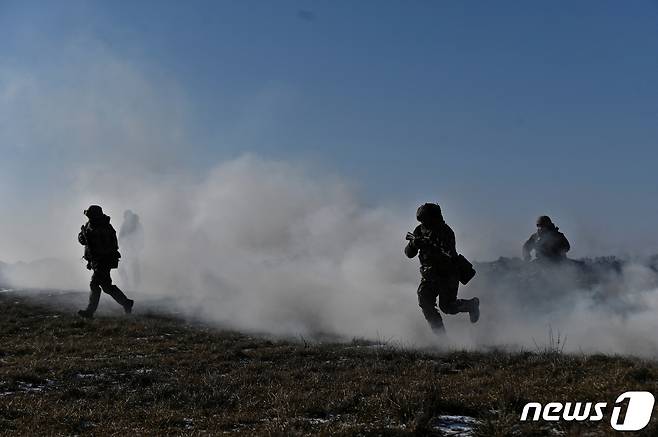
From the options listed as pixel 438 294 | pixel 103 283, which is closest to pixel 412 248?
pixel 438 294

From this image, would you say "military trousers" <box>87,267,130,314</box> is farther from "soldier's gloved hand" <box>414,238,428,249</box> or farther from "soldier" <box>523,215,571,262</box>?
"soldier" <box>523,215,571,262</box>

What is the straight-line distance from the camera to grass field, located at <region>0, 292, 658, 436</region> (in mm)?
5605

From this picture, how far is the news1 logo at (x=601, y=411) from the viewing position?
4.86 meters

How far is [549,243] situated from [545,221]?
76cm

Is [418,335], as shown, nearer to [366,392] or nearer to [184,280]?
[366,392]

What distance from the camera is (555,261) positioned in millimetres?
18188

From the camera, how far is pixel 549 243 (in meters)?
18.2

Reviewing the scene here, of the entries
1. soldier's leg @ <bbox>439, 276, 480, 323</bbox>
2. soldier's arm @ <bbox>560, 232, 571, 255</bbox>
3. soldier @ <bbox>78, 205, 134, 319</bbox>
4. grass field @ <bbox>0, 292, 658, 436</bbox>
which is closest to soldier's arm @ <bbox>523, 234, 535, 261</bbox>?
soldier's arm @ <bbox>560, 232, 571, 255</bbox>

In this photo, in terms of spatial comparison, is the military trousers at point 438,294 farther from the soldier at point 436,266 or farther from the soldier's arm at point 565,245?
the soldier's arm at point 565,245

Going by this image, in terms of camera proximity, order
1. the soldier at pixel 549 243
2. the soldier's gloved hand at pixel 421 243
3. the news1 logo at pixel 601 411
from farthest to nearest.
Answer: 1. the soldier at pixel 549 243
2. the soldier's gloved hand at pixel 421 243
3. the news1 logo at pixel 601 411

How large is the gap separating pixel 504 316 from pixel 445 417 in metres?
11.0

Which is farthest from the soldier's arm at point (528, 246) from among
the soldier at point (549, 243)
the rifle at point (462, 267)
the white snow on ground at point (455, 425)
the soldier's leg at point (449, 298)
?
the white snow on ground at point (455, 425)

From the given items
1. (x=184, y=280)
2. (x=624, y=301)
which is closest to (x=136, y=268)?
(x=184, y=280)

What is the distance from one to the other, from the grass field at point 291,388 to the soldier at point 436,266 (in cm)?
172
